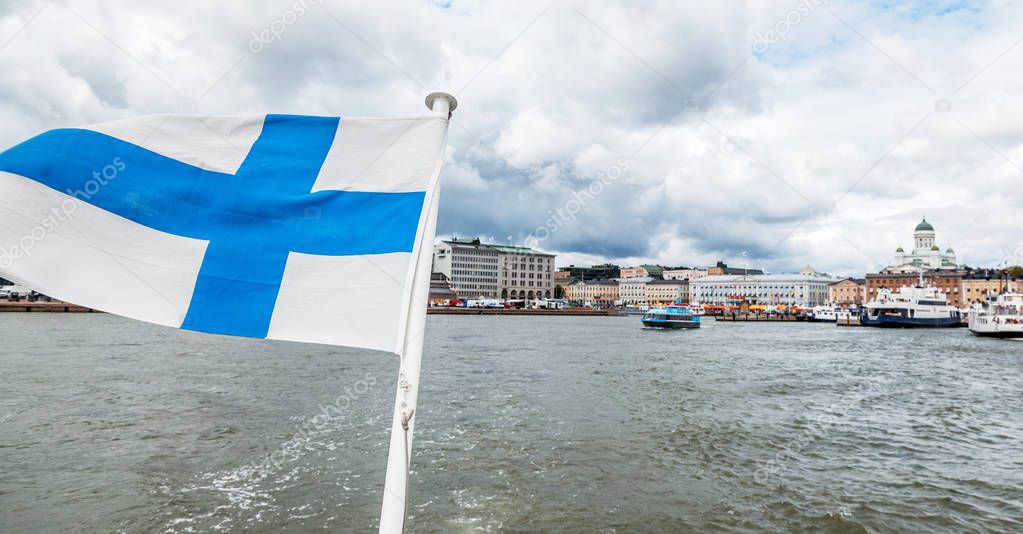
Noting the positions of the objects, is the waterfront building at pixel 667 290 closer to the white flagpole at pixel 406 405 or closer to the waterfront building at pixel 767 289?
the waterfront building at pixel 767 289

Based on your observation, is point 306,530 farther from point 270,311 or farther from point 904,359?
point 904,359

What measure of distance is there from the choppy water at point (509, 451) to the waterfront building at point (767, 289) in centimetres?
14770

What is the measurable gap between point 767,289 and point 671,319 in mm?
113758

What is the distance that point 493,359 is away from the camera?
25688mm

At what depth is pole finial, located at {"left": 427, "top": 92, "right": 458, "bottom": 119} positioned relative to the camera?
8.09 feet

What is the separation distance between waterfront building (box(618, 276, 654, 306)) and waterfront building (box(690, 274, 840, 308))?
1487 centimetres

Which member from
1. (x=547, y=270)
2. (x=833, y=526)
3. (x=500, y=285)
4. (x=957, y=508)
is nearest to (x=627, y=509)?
(x=833, y=526)

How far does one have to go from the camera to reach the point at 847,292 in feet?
506

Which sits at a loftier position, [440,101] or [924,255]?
[924,255]

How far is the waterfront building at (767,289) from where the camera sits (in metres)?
156

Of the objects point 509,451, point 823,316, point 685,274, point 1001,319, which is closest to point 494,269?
point 685,274

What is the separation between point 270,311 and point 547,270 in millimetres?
167398

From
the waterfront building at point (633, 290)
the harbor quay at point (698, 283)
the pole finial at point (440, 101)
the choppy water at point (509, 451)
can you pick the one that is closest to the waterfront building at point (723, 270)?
the harbor quay at point (698, 283)

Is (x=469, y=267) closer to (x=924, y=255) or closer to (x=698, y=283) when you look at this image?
(x=698, y=283)
